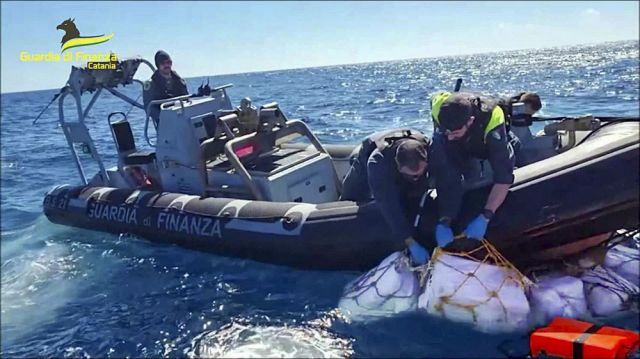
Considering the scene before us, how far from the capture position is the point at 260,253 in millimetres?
6027

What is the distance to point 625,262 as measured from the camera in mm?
4836

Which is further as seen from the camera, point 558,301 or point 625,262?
point 625,262

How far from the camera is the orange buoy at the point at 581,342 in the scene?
3604 mm

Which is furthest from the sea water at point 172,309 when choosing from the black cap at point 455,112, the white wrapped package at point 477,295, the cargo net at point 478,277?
the black cap at point 455,112

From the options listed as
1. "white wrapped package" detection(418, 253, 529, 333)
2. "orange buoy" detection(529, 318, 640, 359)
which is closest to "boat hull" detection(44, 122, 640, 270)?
"white wrapped package" detection(418, 253, 529, 333)

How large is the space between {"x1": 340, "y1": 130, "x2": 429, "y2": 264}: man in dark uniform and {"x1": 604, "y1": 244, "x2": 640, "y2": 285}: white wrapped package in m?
1.64

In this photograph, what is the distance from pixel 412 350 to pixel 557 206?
165 centimetres

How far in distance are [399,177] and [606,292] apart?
1886mm

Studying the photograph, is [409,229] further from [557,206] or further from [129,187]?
[129,187]

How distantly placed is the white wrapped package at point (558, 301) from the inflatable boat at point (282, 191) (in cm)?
44

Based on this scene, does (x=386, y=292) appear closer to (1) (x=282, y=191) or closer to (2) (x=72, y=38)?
(1) (x=282, y=191)

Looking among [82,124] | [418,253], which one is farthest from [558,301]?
[82,124]

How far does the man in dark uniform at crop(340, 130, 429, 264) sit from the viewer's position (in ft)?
14.4

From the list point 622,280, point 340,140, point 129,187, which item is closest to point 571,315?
point 622,280
